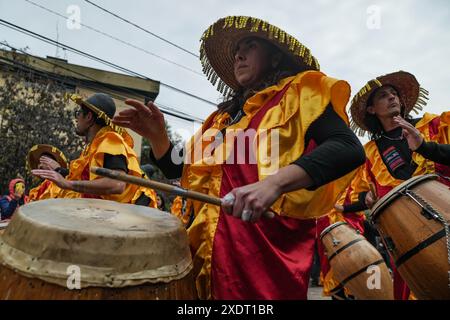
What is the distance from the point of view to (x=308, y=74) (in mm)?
1568

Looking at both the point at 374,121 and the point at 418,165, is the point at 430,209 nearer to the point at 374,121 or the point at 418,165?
the point at 418,165

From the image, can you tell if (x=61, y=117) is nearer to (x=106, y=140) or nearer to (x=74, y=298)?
(x=106, y=140)

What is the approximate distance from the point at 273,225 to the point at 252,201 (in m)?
0.31

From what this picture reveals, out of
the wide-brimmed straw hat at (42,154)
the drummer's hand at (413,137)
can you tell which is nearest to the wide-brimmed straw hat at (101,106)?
the wide-brimmed straw hat at (42,154)

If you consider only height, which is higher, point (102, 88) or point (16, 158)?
point (102, 88)

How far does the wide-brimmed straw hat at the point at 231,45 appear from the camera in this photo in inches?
69.5

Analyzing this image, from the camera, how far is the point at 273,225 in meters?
1.50

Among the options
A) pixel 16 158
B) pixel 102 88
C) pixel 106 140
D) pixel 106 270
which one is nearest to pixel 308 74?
pixel 106 270

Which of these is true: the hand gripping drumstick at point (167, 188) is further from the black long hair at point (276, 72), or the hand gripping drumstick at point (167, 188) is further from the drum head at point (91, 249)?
the black long hair at point (276, 72)

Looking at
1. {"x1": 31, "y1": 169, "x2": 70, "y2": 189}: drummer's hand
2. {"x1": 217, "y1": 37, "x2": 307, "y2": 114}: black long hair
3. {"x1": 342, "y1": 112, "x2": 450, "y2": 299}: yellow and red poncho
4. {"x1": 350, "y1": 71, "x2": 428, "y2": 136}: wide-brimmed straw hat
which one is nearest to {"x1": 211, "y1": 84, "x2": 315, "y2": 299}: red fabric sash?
{"x1": 217, "y1": 37, "x2": 307, "y2": 114}: black long hair

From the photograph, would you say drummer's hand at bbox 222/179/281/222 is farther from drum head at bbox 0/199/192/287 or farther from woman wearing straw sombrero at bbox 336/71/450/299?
woman wearing straw sombrero at bbox 336/71/450/299

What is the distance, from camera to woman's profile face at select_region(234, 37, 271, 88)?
1854 mm

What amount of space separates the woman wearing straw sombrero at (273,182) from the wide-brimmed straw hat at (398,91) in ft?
7.27

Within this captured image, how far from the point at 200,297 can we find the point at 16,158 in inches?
428
